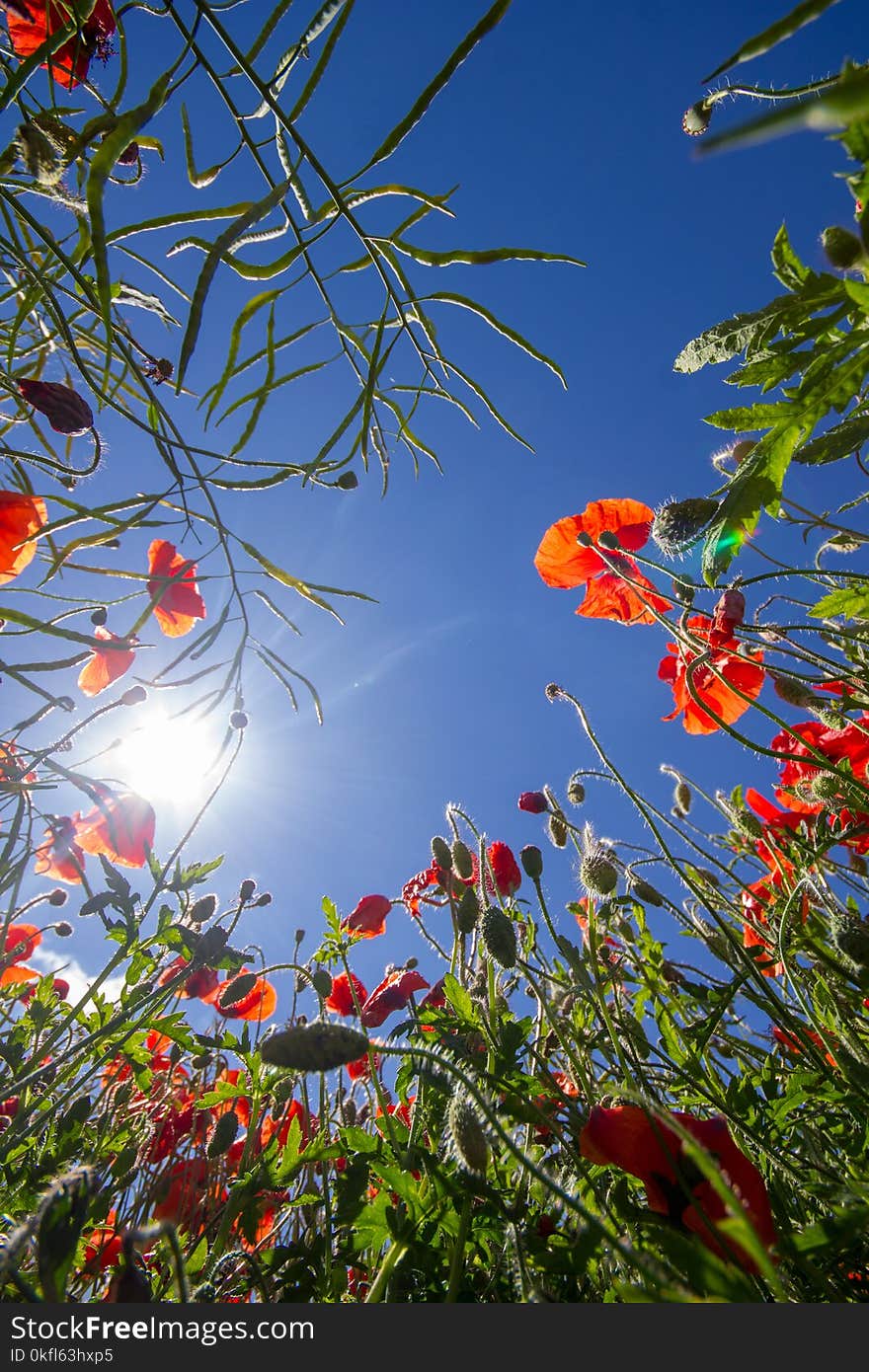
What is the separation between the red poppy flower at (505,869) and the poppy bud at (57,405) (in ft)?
4.49

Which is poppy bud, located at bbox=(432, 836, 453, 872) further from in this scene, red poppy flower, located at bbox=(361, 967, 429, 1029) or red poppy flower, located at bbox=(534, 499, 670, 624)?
red poppy flower, located at bbox=(534, 499, 670, 624)

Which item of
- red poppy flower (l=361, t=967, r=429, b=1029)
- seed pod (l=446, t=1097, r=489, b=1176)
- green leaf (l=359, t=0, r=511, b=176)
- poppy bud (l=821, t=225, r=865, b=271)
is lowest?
seed pod (l=446, t=1097, r=489, b=1176)

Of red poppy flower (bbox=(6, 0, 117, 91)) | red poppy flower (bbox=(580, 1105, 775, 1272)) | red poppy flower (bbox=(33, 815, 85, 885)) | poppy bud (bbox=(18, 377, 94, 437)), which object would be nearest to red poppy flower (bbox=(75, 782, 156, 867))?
red poppy flower (bbox=(33, 815, 85, 885))

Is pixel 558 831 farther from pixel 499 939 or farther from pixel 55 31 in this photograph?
pixel 55 31

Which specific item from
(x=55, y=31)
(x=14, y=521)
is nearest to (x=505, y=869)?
(x=14, y=521)

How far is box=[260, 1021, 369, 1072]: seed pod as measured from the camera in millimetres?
768

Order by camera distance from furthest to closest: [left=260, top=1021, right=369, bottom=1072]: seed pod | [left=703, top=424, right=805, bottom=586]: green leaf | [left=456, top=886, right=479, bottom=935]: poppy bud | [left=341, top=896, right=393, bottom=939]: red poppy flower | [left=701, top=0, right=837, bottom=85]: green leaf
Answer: [left=341, top=896, right=393, bottom=939]: red poppy flower
[left=456, top=886, right=479, bottom=935]: poppy bud
[left=703, top=424, right=805, bottom=586]: green leaf
[left=260, top=1021, right=369, bottom=1072]: seed pod
[left=701, top=0, right=837, bottom=85]: green leaf

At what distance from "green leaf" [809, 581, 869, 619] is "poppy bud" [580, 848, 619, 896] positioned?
68 centimetres

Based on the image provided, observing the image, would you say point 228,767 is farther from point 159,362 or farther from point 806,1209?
point 806,1209

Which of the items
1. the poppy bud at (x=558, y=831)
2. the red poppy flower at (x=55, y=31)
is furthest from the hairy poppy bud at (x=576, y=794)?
the red poppy flower at (x=55, y=31)

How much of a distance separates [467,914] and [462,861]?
0.53 ft

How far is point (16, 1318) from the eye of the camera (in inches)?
25.5

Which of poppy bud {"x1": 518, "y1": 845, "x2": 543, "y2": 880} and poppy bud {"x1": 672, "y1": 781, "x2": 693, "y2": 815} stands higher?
poppy bud {"x1": 672, "y1": 781, "x2": 693, "y2": 815}

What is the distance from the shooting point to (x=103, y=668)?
6.77ft
